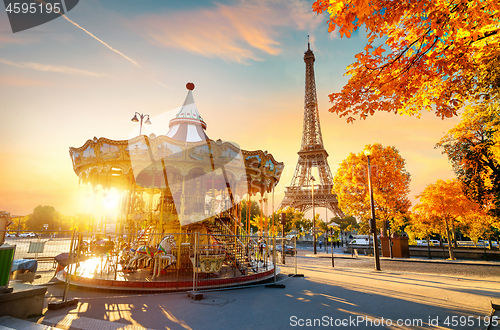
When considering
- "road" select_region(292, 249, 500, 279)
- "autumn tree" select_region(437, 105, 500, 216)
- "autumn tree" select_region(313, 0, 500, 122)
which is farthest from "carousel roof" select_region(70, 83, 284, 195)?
"autumn tree" select_region(437, 105, 500, 216)

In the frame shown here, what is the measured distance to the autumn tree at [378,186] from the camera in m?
25.8

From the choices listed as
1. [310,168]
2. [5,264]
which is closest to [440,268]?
[5,264]

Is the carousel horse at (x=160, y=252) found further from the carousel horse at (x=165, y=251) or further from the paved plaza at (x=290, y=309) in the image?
the paved plaza at (x=290, y=309)

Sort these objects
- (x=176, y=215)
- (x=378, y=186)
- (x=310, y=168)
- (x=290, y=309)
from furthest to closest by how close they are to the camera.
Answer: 1. (x=310, y=168)
2. (x=378, y=186)
3. (x=176, y=215)
4. (x=290, y=309)

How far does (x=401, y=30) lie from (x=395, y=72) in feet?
2.82

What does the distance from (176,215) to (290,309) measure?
7559 millimetres

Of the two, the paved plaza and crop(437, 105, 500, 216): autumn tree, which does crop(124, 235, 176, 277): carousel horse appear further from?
crop(437, 105, 500, 216): autumn tree

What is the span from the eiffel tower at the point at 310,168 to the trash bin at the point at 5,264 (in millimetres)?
45279

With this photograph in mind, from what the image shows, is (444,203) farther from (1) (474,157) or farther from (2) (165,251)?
(2) (165,251)

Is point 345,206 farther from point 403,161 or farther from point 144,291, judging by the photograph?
point 144,291

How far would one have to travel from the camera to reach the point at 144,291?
8062 mm

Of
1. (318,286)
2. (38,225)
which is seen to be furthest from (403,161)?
(38,225)

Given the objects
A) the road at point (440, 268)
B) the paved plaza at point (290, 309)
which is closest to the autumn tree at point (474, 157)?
the road at point (440, 268)

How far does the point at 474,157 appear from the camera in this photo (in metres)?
14.0
